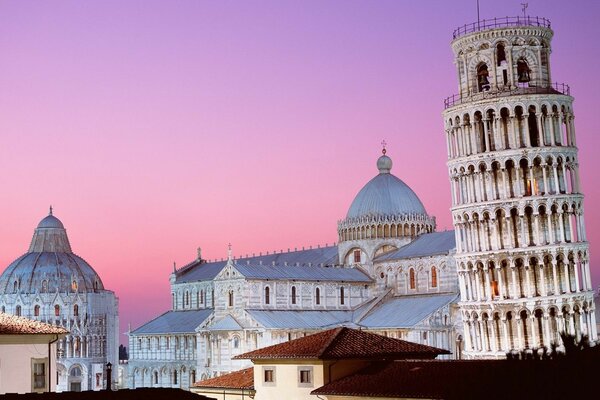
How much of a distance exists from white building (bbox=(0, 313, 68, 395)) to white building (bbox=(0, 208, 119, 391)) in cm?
9372

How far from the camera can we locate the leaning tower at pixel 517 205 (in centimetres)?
6025

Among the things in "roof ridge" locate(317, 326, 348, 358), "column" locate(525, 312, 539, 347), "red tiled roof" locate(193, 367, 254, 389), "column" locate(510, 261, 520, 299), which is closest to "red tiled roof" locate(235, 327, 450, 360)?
"roof ridge" locate(317, 326, 348, 358)

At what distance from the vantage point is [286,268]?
87.7 m

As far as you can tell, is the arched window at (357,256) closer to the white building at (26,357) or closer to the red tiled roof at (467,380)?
the red tiled roof at (467,380)

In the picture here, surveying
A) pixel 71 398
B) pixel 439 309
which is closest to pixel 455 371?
pixel 71 398

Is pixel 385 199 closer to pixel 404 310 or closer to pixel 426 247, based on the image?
pixel 426 247

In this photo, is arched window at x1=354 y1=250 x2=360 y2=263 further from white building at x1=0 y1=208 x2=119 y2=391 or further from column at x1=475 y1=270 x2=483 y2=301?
white building at x1=0 y1=208 x2=119 y2=391

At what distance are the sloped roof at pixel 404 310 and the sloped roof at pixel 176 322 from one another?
2035cm

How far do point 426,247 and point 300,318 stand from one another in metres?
12.5

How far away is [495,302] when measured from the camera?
200 ft

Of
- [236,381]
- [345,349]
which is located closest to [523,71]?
[345,349]

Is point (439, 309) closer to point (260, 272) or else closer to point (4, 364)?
point (260, 272)

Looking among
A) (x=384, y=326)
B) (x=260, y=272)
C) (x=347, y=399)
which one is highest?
(x=260, y=272)

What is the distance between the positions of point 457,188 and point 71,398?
4011 cm
